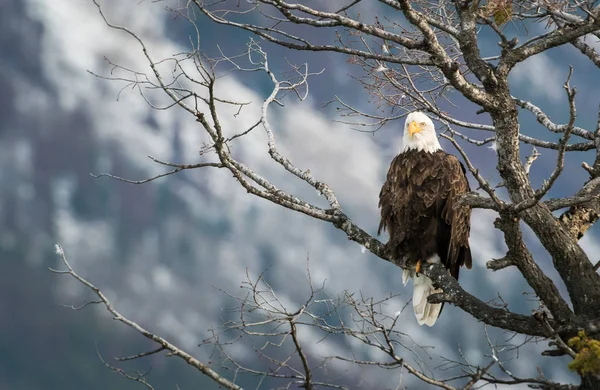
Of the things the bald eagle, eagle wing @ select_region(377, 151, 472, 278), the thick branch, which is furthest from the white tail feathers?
the thick branch

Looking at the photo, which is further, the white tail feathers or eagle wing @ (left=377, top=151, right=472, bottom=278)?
the white tail feathers

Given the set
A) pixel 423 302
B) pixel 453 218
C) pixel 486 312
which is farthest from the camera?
pixel 423 302

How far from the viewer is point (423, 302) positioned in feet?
22.8

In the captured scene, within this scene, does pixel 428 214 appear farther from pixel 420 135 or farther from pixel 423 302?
pixel 423 302

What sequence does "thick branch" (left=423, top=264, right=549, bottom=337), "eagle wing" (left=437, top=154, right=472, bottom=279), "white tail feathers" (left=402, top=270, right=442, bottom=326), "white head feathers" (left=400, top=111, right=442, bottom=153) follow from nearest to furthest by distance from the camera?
"thick branch" (left=423, top=264, right=549, bottom=337)
"eagle wing" (left=437, top=154, right=472, bottom=279)
"white head feathers" (left=400, top=111, right=442, bottom=153)
"white tail feathers" (left=402, top=270, right=442, bottom=326)

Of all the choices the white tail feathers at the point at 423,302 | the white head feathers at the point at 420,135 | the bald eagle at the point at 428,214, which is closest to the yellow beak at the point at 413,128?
the white head feathers at the point at 420,135

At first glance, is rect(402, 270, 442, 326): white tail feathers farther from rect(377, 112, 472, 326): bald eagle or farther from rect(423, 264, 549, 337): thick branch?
rect(423, 264, 549, 337): thick branch

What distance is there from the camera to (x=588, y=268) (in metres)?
5.08

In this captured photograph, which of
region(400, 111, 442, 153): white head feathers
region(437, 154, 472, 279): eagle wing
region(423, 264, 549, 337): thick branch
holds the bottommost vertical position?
region(423, 264, 549, 337): thick branch

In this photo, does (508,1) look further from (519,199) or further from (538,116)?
(538,116)

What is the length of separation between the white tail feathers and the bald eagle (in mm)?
369

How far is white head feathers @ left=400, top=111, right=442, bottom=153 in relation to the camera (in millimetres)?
6742

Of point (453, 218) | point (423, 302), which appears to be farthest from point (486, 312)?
point (423, 302)

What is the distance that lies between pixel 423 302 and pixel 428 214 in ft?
3.75
